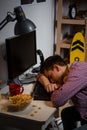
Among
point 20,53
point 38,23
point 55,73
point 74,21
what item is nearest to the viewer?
point 55,73

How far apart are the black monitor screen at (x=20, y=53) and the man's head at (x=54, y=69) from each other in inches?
8.8

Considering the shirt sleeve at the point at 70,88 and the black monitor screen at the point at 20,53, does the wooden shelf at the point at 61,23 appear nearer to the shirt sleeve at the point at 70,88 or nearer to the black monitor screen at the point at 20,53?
the black monitor screen at the point at 20,53

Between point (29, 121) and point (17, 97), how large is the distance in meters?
0.19

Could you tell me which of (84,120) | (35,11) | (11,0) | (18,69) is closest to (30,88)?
(18,69)

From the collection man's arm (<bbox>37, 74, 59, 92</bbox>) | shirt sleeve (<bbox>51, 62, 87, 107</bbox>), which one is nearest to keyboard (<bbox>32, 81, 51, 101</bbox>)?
man's arm (<bbox>37, 74, 59, 92</bbox>)

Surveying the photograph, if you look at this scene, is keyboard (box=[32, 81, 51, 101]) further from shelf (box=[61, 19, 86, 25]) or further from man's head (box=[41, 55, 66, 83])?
shelf (box=[61, 19, 86, 25])

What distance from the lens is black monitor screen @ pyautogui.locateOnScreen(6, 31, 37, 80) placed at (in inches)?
73.8

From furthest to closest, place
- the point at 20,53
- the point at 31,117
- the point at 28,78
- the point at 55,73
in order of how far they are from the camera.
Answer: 1. the point at 28,78
2. the point at 20,53
3. the point at 55,73
4. the point at 31,117

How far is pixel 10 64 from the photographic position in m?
1.88

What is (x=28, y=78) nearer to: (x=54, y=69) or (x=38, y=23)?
(x=54, y=69)

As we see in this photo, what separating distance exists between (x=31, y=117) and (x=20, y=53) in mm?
638

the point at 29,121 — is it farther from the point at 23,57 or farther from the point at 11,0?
the point at 11,0

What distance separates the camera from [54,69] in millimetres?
1861

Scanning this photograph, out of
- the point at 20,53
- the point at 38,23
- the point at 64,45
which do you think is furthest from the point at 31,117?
the point at 64,45
